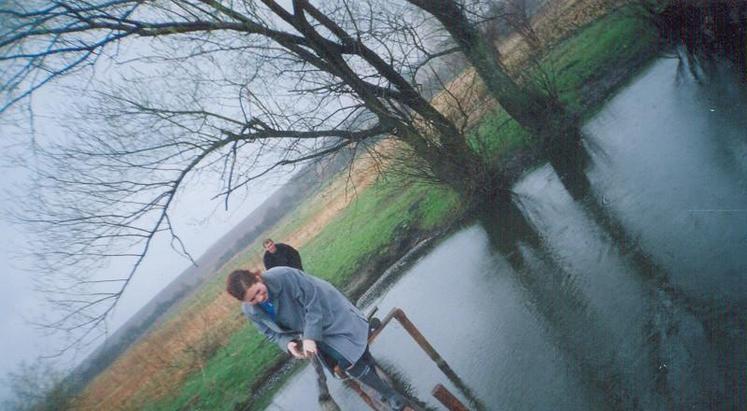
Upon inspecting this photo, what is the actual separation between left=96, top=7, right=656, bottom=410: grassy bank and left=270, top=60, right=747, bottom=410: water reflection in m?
1.49

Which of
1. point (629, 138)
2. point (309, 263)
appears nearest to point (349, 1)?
point (629, 138)

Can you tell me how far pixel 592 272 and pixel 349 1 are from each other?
6.18m

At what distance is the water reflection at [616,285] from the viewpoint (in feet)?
11.7

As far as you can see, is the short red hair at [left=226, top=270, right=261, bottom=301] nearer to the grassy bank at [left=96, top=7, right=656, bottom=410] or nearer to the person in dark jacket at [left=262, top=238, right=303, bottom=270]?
the person in dark jacket at [left=262, top=238, right=303, bottom=270]

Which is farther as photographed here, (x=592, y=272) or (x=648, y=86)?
(x=648, y=86)

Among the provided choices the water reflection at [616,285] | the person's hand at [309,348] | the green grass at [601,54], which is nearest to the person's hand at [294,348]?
the person's hand at [309,348]

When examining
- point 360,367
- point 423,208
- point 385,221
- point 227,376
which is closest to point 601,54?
point 423,208

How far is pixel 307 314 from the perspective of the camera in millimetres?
3545

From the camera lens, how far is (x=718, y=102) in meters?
6.34

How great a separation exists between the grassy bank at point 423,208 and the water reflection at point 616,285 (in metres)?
1.49

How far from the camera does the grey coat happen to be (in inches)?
145

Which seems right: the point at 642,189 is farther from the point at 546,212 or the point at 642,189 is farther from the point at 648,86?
the point at 648,86

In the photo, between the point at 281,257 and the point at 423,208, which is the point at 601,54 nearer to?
the point at 423,208

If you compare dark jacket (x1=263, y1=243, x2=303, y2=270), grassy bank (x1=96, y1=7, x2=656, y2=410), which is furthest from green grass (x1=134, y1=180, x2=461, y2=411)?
dark jacket (x1=263, y1=243, x2=303, y2=270)
